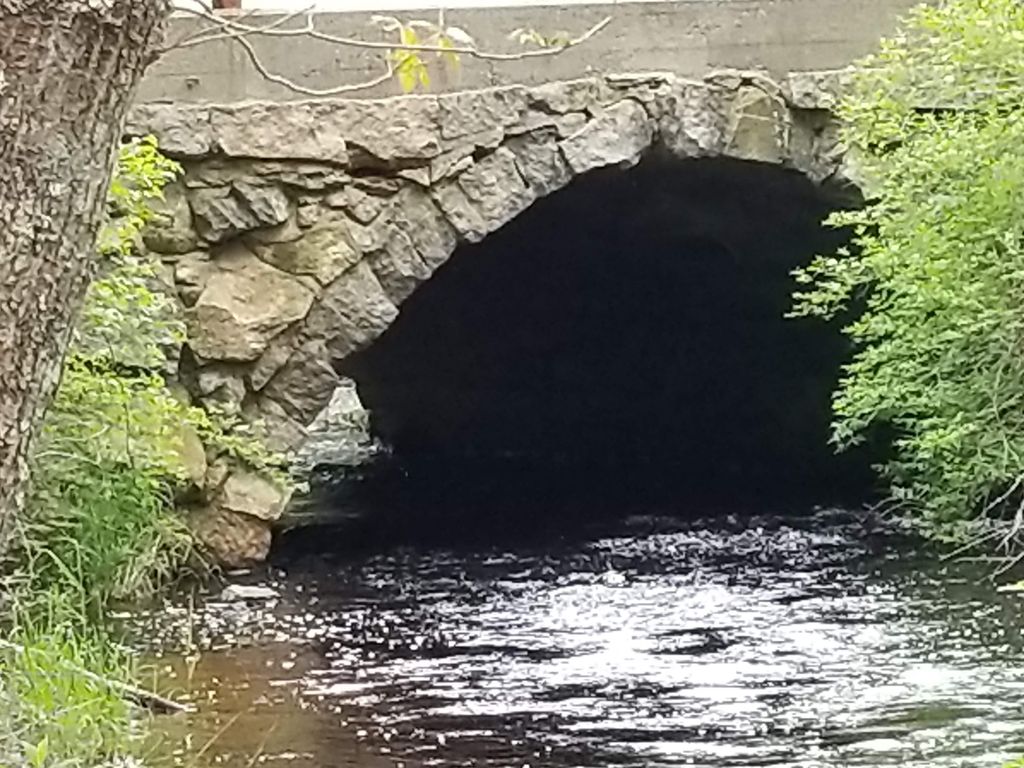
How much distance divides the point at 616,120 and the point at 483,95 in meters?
0.66

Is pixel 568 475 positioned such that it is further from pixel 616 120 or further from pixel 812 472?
pixel 616 120

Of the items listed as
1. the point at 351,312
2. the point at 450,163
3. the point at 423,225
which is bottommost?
the point at 351,312

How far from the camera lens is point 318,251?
719 cm

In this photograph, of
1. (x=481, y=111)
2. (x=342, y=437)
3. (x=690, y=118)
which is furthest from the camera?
(x=342, y=437)

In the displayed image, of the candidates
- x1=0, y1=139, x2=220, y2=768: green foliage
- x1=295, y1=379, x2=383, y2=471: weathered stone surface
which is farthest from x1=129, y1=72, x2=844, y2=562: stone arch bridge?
x1=295, y1=379, x2=383, y2=471: weathered stone surface

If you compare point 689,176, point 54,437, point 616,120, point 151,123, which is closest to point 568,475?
point 689,176

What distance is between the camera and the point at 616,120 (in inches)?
298

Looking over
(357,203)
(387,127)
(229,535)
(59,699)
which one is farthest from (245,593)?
(59,699)

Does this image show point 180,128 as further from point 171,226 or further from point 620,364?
point 620,364

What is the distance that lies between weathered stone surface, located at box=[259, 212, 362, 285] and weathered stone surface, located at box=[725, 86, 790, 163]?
1.86 m

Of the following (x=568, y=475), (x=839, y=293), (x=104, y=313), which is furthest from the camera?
(x=568, y=475)

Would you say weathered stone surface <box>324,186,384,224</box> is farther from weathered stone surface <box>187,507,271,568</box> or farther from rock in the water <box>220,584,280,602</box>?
rock in the water <box>220,584,280,602</box>

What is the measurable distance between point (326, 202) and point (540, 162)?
0.98 metres

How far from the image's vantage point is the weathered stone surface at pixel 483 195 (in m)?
7.36
